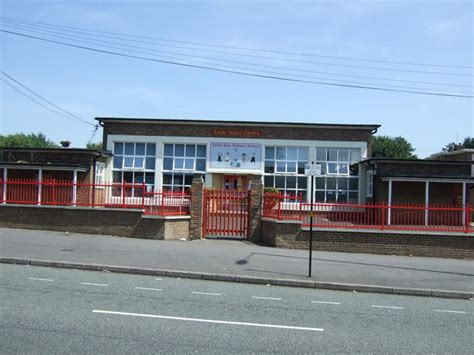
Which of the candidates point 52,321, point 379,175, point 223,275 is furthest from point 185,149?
point 52,321

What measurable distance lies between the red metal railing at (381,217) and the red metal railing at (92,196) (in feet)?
12.1

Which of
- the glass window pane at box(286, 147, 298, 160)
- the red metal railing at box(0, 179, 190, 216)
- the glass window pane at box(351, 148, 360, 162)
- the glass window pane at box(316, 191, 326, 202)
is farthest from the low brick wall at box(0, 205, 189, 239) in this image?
the glass window pane at box(351, 148, 360, 162)

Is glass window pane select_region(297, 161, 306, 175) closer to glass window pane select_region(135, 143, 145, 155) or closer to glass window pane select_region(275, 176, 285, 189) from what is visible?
glass window pane select_region(275, 176, 285, 189)

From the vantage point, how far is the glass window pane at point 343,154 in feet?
104

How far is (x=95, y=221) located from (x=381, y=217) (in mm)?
10157

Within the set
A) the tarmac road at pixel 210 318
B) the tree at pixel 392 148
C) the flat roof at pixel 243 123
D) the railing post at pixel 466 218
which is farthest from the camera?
the tree at pixel 392 148

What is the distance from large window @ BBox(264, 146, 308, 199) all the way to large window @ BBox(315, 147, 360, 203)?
1.25 m

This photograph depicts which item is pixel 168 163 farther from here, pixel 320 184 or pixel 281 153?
pixel 320 184

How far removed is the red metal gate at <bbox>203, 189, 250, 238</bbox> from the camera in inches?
687

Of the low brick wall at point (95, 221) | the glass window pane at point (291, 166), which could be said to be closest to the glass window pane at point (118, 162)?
the glass window pane at point (291, 166)

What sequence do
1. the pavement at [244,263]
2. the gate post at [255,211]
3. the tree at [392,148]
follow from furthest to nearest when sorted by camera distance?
the tree at [392,148], the gate post at [255,211], the pavement at [244,263]

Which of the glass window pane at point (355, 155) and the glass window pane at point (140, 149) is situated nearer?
the glass window pane at point (355, 155)

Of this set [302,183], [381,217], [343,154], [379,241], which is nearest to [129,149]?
[302,183]

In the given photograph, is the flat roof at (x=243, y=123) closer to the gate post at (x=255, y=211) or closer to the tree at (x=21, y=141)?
the gate post at (x=255, y=211)
